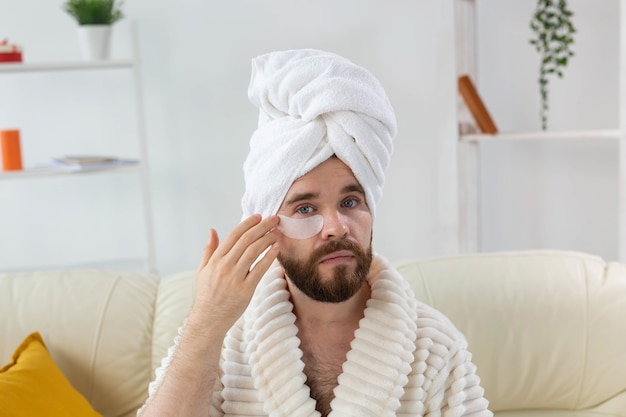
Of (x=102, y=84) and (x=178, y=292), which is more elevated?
(x=102, y=84)

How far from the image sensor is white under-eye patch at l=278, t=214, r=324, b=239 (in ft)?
5.36

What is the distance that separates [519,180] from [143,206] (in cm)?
159

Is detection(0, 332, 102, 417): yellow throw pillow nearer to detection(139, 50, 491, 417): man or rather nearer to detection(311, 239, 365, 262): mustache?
detection(139, 50, 491, 417): man

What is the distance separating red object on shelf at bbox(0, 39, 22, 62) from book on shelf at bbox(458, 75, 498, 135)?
1.62m

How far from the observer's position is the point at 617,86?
3.59 m

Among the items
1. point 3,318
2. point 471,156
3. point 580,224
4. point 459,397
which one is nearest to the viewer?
point 459,397

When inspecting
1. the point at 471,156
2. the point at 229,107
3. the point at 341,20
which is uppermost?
the point at 341,20

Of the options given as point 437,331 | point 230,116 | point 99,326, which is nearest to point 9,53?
point 230,116

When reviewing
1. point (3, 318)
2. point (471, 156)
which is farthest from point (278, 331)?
point (471, 156)

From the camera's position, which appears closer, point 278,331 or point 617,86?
point 278,331

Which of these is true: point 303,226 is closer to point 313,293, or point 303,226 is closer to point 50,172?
point 313,293

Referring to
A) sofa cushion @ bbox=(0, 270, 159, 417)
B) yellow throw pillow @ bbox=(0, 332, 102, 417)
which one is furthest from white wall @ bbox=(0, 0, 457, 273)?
yellow throw pillow @ bbox=(0, 332, 102, 417)

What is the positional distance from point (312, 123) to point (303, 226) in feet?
0.63

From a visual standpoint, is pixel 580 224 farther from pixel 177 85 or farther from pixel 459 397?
pixel 459 397
